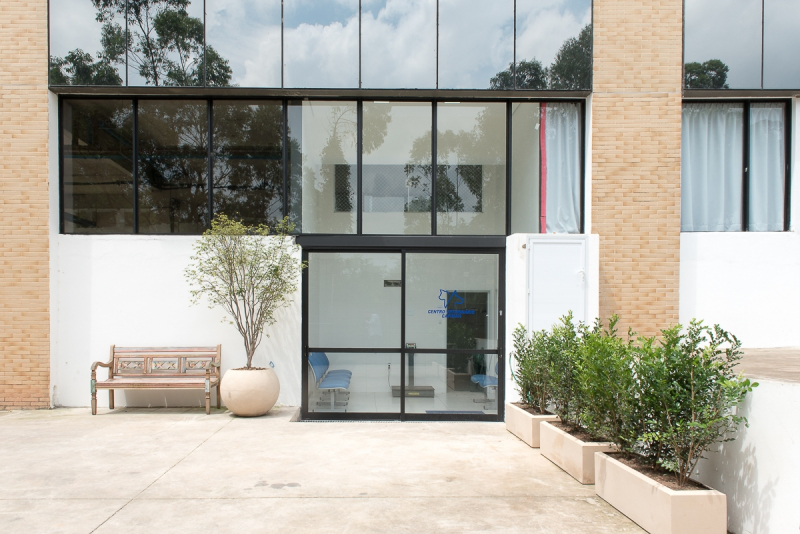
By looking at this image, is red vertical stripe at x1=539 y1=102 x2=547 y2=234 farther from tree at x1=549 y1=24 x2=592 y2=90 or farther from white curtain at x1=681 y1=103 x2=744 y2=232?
white curtain at x1=681 y1=103 x2=744 y2=232

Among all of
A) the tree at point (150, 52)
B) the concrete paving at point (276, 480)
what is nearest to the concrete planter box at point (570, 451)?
the concrete paving at point (276, 480)

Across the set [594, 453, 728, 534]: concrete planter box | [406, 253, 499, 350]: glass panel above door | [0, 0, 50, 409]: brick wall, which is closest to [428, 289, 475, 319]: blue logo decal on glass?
[406, 253, 499, 350]: glass panel above door

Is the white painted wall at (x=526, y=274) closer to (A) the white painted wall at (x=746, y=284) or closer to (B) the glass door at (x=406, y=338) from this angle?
(B) the glass door at (x=406, y=338)

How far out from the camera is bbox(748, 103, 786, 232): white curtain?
8922 mm

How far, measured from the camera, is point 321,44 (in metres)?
8.63

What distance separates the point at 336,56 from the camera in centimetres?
866

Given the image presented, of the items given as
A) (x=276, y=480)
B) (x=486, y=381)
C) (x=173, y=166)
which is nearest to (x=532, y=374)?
(x=486, y=381)

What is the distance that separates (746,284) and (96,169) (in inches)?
402

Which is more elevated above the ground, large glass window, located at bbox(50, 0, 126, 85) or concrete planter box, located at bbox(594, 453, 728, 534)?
large glass window, located at bbox(50, 0, 126, 85)

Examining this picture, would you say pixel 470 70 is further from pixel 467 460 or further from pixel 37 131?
pixel 37 131

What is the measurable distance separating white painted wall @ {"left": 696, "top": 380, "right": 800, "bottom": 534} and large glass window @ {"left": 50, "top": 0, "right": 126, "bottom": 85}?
29.6 feet

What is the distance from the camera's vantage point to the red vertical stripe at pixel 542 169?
351 inches

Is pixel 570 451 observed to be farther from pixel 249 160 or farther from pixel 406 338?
pixel 249 160

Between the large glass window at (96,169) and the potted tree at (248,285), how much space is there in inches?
61.8
